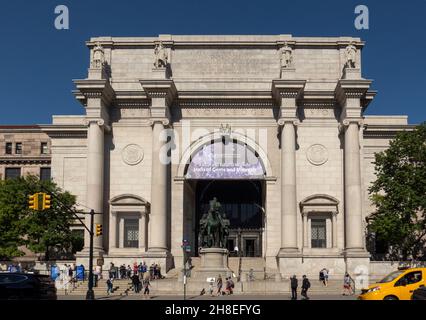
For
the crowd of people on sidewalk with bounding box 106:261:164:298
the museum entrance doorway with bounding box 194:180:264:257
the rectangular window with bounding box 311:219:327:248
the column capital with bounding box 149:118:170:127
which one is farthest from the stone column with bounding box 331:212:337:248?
the column capital with bounding box 149:118:170:127

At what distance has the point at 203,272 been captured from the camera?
44.5 m

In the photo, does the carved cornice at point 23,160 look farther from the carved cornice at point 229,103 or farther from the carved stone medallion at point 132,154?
the carved cornice at point 229,103

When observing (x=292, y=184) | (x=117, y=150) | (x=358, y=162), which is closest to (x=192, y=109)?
(x=117, y=150)

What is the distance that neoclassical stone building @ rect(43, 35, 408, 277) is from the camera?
5222 centimetres

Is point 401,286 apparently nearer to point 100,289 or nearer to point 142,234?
point 100,289

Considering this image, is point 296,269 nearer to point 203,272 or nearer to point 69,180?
point 203,272

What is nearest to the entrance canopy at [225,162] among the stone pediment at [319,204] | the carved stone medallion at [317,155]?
the carved stone medallion at [317,155]

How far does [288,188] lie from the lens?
171ft

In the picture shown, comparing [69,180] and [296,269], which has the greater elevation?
[69,180]

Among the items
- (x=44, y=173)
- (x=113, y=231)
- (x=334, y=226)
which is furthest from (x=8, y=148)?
(x=334, y=226)

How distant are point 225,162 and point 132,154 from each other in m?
8.49

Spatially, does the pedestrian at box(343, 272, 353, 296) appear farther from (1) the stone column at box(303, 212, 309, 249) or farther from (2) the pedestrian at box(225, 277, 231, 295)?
(1) the stone column at box(303, 212, 309, 249)

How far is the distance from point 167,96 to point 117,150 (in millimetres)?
6953

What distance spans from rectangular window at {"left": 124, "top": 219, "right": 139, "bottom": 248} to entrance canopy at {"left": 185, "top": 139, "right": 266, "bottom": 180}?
6.31 meters
